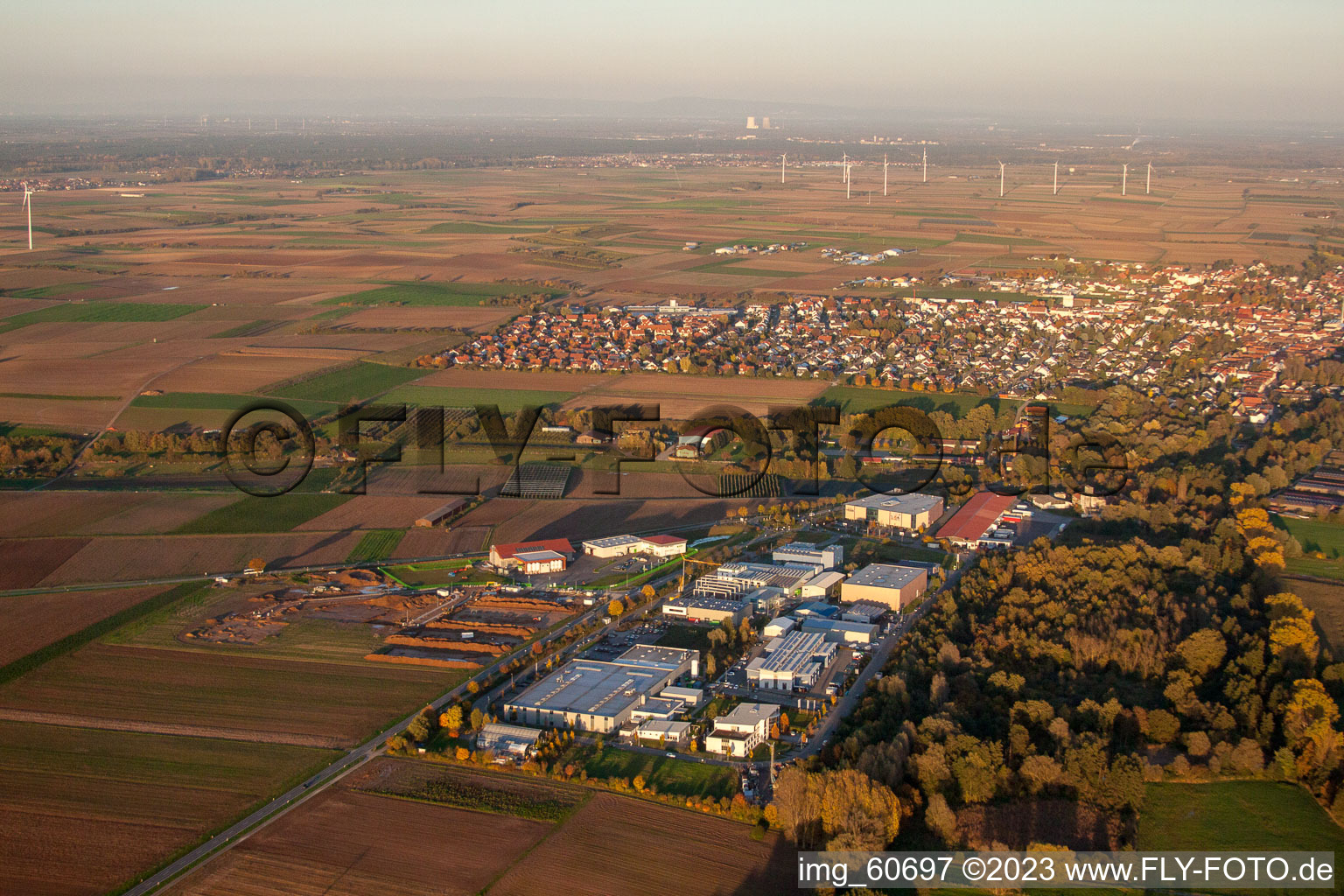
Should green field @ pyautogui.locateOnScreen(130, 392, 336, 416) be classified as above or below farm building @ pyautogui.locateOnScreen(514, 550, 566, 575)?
above

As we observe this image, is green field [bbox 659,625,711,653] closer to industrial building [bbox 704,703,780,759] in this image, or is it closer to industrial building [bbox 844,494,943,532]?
industrial building [bbox 704,703,780,759]

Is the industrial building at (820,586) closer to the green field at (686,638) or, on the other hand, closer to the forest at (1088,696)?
the forest at (1088,696)

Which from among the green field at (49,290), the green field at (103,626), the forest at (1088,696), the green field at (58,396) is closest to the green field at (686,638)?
the forest at (1088,696)

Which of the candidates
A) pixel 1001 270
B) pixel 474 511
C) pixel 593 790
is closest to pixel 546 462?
pixel 474 511

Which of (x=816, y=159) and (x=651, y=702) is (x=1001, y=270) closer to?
(x=651, y=702)

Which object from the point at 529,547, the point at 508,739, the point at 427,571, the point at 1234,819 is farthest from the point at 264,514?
the point at 1234,819

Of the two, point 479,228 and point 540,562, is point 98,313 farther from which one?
point 479,228

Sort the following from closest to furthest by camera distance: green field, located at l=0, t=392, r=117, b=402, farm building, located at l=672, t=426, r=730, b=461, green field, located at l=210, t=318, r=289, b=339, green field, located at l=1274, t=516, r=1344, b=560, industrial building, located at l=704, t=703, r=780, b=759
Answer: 1. industrial building, located at l=704, t=703, r=780, b=759
2. green field, located at l=1274, t=516, r=1344, b=560
3. farm building, located at l=672, t=426, r=730, b=461
4. green field, located at l=0, t=392, r=117, b=402
5. green field, located at l=210, t=318, r=289, b=339

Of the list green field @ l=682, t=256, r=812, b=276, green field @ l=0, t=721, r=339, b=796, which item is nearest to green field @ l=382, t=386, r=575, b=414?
green field @ l=0, t=721, r=339, b=796
